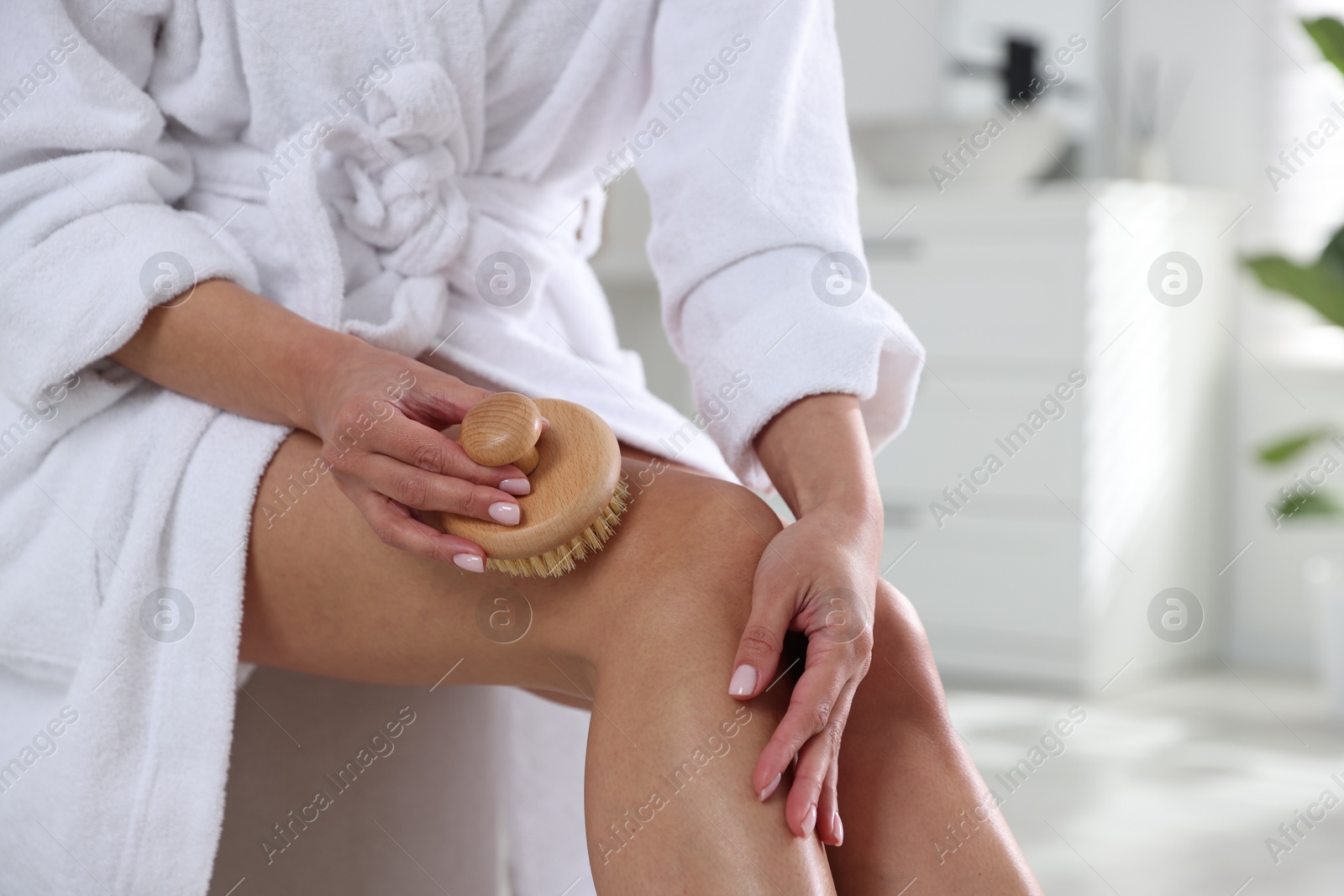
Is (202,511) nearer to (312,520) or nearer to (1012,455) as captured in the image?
(312,520)

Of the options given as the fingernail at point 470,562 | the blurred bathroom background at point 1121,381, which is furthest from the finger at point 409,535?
the blurred bathroom background at point 1121,381

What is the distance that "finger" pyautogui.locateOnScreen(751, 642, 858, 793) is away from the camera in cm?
42

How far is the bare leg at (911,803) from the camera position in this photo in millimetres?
482

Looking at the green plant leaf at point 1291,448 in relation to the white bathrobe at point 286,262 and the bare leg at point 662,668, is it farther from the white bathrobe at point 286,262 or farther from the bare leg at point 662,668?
the bare leg at point 662,668

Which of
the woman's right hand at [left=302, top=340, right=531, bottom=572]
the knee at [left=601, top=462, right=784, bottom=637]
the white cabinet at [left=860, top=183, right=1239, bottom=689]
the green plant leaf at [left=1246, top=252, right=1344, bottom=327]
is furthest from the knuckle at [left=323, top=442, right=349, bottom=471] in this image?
the white cabinet at [left=860, top=183, right=1239, bottom=689]

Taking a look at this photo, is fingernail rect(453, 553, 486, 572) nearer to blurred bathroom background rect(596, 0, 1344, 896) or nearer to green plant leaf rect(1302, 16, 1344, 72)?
blurred bathroom background rect(596, 0, 1344, 896)

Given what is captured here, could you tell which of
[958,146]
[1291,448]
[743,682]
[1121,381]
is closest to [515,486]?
A: [743,682]

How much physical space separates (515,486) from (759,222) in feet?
0.82

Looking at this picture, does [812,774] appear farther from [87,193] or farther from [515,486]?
[87,193]

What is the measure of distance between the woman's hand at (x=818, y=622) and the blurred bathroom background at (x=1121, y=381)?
1.36 metres

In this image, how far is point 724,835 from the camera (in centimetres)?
41

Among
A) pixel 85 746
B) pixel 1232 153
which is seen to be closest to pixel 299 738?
pixel 85 746

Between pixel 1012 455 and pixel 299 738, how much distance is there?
5.85 ft

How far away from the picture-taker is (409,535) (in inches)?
18.6
